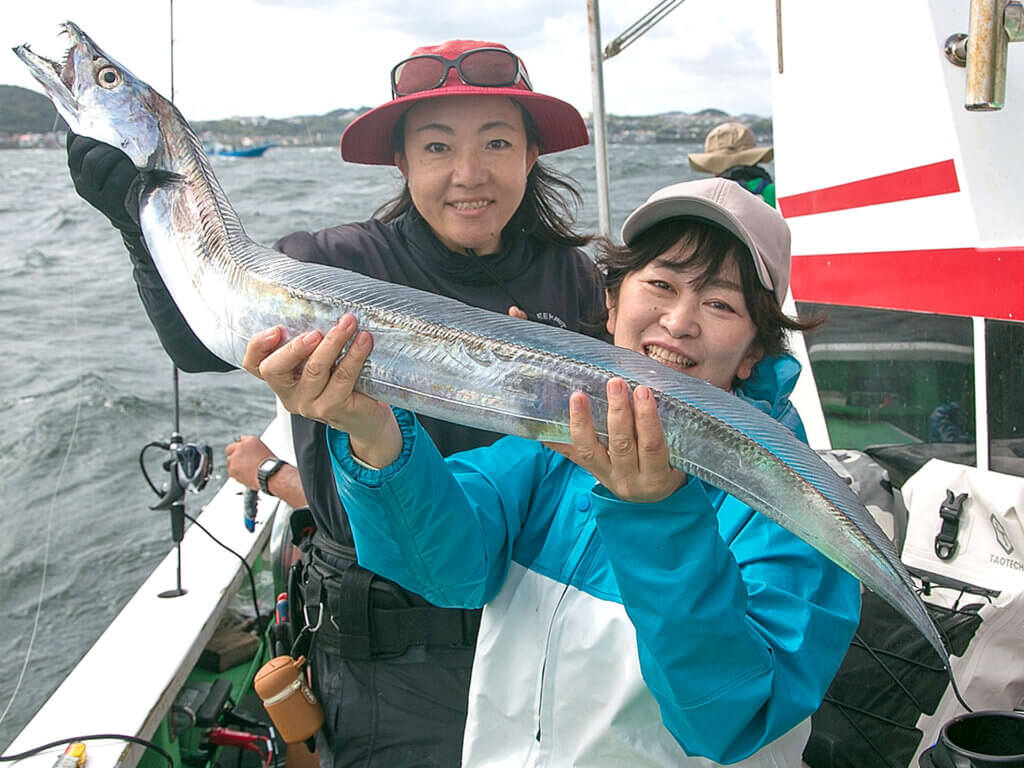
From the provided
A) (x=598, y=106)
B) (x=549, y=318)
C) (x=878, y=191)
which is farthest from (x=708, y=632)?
(x=598, y=106)

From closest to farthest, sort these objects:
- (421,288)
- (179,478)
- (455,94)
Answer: (455,94) < (421,288) < (179,478)

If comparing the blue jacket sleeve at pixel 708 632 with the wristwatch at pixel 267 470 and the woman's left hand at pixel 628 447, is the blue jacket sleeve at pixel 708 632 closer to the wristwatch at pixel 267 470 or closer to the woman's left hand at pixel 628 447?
the woman's left hand at pixel 628 447

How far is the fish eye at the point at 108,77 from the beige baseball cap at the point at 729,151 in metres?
7.03

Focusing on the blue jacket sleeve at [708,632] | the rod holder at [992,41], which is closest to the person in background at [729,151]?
the rod holder at [992,41]

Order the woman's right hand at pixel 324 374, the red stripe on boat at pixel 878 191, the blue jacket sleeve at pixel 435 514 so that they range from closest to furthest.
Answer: the woman's right hand at pixel 324 374 < the blue jacket sleeve at pixel 435 514 < the red stripe on boat at pixel 878 191

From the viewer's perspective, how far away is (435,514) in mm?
1952

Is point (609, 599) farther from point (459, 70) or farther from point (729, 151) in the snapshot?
point (729, 151)

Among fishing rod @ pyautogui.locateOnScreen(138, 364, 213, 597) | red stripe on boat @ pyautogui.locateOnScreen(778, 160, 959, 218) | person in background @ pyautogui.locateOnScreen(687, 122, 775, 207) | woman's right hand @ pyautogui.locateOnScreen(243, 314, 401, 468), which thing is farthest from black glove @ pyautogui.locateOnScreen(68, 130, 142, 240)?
person in background @ pyautogui.locateOnScreen(687, 122, 775, 207)

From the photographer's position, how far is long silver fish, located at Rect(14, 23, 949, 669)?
5.24 ft

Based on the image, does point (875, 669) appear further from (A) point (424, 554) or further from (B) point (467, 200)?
(B) point (467, 200)

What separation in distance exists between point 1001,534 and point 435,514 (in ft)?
6.43

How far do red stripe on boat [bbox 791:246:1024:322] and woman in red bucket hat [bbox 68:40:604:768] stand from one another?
134 cm

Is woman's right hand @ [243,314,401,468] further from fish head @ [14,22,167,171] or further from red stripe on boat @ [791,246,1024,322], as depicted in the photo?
red stripe on boat @ [791,246,1024,322]

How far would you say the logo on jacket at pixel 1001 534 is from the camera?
2844 millimetres
